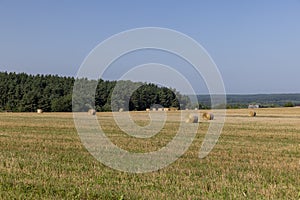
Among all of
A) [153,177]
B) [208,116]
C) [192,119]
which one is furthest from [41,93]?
[153,177]

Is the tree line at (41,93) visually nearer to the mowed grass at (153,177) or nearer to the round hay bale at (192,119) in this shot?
the round hay bale at (192,119)

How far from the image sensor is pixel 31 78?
89.1 meters

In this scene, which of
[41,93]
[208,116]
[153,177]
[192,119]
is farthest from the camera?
[41,93]

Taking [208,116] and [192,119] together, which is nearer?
[192,119]

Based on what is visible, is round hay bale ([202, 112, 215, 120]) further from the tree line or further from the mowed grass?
the tree line

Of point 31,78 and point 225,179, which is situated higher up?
point 31,78

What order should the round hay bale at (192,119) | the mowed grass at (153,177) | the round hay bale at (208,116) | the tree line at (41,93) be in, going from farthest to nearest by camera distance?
the tree line at (41,93) < the round hay bale at (208,116) < the round hay bale at (192,119) < the mowed grass at (153,177)

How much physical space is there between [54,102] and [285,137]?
5792 cm

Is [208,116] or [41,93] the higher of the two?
[41,93]

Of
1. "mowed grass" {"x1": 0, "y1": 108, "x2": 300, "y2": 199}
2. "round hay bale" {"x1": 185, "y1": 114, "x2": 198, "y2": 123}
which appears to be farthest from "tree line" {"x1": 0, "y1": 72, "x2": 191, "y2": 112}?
"mowed grass" {"x1": 0, "y1": 108, "x2": 300, "y2": 199}

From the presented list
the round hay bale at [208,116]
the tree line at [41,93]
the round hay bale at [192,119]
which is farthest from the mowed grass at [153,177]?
the tree line at [41,93]

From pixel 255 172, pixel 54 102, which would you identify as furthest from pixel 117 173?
pixel 54 102

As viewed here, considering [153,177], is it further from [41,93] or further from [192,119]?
[41,93]

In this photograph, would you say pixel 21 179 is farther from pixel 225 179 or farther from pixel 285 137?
pixel 285 137
